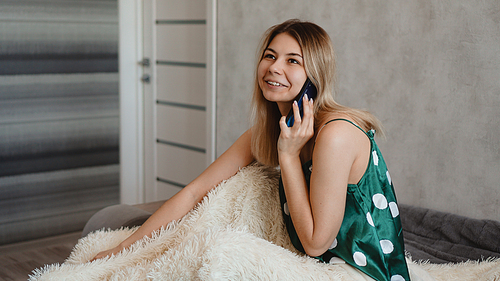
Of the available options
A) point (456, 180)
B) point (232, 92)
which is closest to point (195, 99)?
point (232, 92)

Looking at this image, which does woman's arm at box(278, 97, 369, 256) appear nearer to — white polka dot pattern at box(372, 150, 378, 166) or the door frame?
white polka dot pattern at box(372, 150, 378, 166)

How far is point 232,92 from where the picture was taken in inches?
114

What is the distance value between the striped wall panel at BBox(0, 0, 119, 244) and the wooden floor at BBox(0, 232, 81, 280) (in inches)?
2.2

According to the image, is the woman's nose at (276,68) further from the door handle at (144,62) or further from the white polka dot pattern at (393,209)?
the door handle at (144,62)

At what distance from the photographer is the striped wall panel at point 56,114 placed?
113 inches

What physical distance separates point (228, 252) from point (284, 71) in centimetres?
57

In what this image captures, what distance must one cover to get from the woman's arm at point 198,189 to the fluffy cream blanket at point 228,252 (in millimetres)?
41

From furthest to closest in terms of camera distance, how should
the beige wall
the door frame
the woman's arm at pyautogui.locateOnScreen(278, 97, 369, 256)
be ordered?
the door frame < the beige wall < the woman's arm at pyautogui.locateOnScreen(278, 97, 369, 256)

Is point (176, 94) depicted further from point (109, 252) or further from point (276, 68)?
point (276, 68)

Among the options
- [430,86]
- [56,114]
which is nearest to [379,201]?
[430,86]

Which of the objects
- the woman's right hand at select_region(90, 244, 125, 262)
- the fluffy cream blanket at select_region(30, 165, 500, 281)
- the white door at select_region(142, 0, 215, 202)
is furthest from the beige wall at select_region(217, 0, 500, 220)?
the woman's right hand at select_region(90, 244, 125, 262)

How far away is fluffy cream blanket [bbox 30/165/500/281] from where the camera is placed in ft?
3.62

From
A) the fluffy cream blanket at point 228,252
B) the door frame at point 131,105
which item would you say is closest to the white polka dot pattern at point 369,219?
the fluffy cream blanket at point 228,252

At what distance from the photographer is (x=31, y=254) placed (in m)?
2.70
